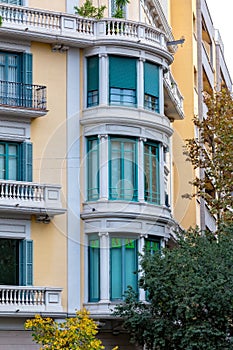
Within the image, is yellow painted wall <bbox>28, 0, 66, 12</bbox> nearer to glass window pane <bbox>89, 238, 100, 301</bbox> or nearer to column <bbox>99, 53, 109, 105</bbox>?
column <bbox>99, 53, 109, 105</bbox>

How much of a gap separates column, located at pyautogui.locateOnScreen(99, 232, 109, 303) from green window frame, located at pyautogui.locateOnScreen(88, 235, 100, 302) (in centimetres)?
25

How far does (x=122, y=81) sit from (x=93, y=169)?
353 cm

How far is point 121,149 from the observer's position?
132ft

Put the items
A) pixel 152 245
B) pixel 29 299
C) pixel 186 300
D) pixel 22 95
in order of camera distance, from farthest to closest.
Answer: pixel 152 245
pixel 22 95
pixel 29 299
pixel 186 300

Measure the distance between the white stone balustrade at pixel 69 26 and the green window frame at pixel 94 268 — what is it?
24.6 feet

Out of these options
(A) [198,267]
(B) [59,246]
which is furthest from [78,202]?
(A) [198,267]

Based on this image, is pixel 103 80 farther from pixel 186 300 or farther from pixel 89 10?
pixel 186 300

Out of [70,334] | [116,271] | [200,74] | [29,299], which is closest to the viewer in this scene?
[70,334]

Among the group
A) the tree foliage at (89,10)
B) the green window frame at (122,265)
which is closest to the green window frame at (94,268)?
the green window frame at (122,265)

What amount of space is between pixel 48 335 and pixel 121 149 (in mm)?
9651

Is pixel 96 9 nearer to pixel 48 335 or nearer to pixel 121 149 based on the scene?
pixel 121 149

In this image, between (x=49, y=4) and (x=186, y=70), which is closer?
(x=49, y=4)

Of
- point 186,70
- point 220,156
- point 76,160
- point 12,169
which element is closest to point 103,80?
Answer: point 76,160

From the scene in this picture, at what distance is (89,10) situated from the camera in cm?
4084
